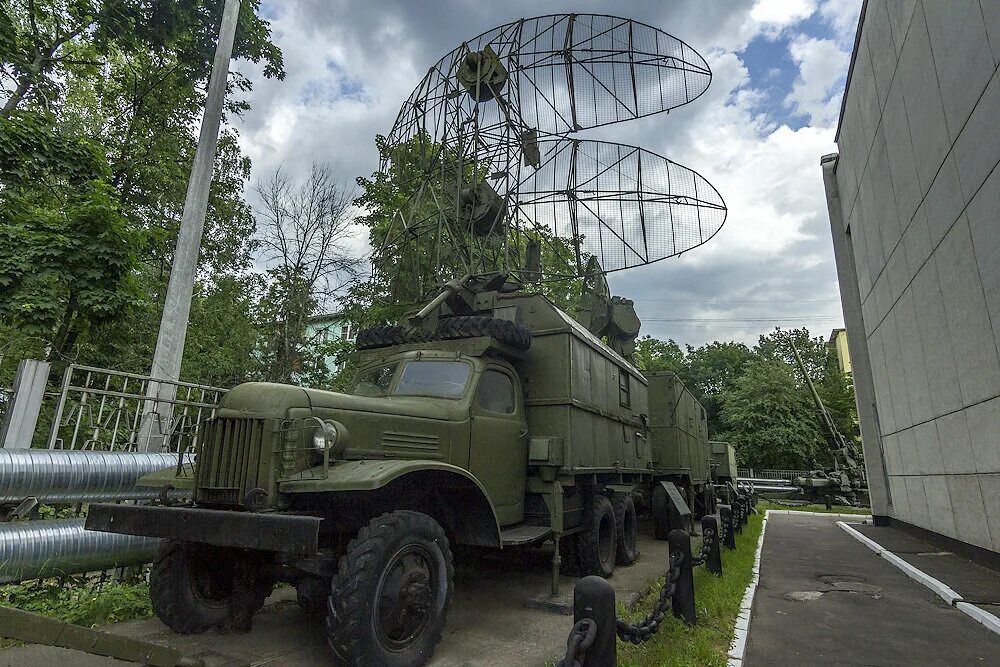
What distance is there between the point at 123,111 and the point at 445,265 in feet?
37.1

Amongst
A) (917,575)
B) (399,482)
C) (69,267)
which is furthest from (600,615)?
(69,267)

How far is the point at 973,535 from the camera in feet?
26.6

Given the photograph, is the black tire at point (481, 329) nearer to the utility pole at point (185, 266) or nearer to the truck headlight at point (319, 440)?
the truck headlight at point (319, 440)

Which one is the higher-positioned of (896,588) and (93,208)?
(93,208)

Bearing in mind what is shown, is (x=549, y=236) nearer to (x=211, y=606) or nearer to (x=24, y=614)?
(x=211, y=606)

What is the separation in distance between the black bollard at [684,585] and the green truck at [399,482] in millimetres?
1345

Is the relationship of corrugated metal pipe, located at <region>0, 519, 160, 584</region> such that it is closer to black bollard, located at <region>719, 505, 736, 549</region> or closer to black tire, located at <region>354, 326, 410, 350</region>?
black tire, located at <region>354, 326, 410, 350</region>

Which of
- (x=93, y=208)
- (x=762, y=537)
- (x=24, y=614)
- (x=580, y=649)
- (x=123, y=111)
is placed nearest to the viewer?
(x=24, y=614)

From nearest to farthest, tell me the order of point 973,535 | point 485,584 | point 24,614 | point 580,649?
point 24,614 < point 580,649 < point 485,584 < point 973,535

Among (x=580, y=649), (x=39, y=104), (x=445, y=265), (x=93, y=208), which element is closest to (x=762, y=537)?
(x=445, y=265)

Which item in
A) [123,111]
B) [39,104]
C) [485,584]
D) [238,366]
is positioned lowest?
[485,584]

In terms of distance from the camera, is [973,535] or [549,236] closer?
[973,535]

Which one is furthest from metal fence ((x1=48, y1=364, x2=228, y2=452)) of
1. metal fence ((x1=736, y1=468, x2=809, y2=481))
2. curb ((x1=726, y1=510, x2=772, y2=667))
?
metal fence ((x1=736, y1=468, x2=809, y2=481))

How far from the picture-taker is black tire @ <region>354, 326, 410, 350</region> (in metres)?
6.47
